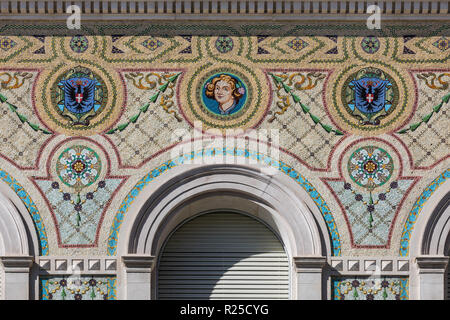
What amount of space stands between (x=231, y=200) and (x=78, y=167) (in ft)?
6.51

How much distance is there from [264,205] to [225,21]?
8.03 feet

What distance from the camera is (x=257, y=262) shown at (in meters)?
17.3

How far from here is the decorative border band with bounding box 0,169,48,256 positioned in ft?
55.8

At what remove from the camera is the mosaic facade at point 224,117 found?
56.0 feet

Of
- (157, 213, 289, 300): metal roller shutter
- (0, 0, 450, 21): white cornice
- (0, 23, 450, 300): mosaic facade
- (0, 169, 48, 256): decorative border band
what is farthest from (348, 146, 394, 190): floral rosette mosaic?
(0, 169, 48, 256): decorative border band

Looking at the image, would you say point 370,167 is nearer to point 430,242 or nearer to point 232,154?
point 430,242

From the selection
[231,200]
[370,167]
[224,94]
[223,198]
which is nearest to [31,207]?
[223,198]

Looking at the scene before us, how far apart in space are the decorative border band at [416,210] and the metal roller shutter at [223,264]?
1.50 meters

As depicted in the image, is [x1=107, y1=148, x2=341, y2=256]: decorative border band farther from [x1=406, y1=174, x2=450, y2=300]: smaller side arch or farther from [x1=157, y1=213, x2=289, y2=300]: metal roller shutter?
[x1=406, y1=174, x2=450, y2=300]: smaller side arch

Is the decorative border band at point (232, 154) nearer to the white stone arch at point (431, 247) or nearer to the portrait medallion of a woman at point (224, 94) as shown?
the portrait medallion of a woman at point (224, 94)

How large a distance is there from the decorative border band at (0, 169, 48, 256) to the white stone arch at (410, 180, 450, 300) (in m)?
4.59
